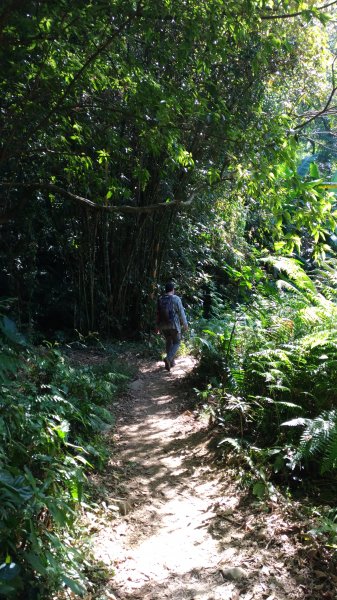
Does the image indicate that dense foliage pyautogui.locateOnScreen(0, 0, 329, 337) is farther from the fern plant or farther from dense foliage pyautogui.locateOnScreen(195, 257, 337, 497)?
the fern plant

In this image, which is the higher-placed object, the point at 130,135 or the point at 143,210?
the point at 130,135

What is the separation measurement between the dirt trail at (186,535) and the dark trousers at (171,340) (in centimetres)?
308

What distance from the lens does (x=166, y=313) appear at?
842cm

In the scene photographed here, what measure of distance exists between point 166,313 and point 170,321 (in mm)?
163

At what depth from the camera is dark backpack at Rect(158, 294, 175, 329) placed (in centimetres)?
836

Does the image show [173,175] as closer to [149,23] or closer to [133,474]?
[149,23]

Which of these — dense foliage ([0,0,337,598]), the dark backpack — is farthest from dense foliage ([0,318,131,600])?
the dark backpack

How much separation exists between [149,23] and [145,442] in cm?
417

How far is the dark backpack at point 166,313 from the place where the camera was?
8.36 meters

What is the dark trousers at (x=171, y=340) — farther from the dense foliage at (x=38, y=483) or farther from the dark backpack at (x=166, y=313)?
the dense foliage at (x=38, y=483)

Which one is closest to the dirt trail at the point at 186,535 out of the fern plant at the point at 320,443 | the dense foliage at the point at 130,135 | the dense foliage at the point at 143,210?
the dense foliage at the point at 143,210

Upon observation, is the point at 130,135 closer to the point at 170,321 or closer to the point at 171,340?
the point at 170,321

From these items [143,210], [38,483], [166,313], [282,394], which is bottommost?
[38,483]

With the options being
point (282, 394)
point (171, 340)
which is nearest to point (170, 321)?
point (171, 340)
